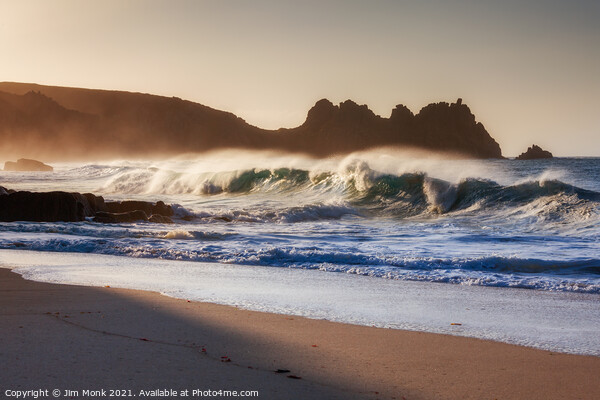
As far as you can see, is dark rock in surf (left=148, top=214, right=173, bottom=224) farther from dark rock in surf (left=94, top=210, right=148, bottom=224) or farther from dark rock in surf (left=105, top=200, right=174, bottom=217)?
dark rock in surf (left=105, top=200, right=174, bottom=217)

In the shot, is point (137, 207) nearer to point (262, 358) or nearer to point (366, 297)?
point (366, 297)

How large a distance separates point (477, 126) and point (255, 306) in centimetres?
11019

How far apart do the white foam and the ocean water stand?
0.9 inches

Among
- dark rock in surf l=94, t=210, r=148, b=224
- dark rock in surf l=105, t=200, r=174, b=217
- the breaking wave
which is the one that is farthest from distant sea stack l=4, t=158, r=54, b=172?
dark rock in surf l=94, t=210, r=148, b=224

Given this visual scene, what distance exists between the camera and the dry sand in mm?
3316

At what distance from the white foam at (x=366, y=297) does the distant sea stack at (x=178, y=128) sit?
9775 cm

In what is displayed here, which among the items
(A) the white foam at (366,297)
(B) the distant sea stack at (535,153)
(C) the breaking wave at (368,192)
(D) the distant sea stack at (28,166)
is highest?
(B) the distant sea stack at (535,153)

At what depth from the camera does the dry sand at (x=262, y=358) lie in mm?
3316

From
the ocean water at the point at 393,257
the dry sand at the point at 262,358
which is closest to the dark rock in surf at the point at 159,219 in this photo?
the ocean water at the point at 393,257

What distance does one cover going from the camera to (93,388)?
10.3ft

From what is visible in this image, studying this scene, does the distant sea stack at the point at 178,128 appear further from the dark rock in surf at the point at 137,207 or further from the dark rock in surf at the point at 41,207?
the dark rock in surf at the point at 41,207

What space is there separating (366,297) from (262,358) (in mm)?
2773

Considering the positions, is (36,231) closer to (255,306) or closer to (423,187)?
(255,306)

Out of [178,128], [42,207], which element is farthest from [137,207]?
[178,128]
